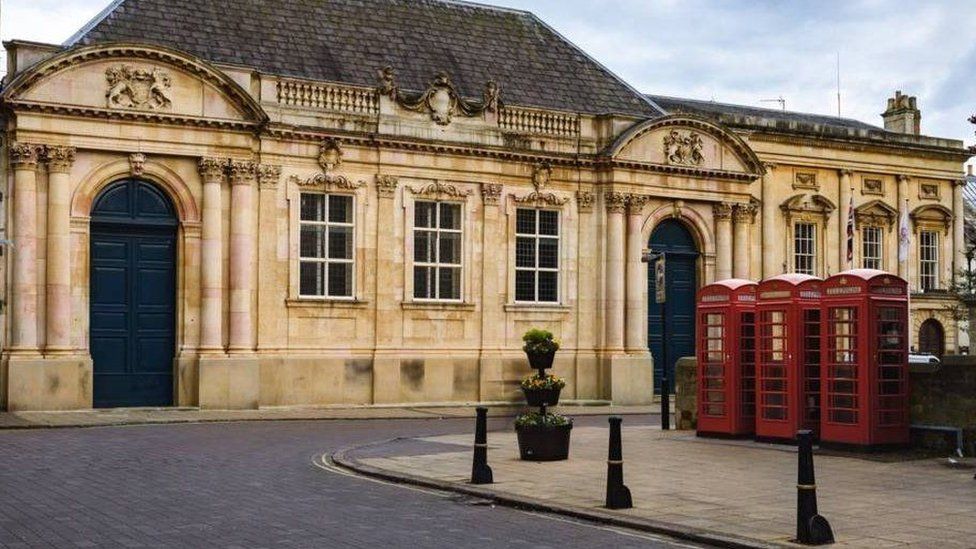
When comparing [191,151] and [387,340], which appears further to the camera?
[387,340]

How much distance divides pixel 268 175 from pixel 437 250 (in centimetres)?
484

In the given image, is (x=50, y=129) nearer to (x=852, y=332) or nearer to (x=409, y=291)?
(x=409, y=291)

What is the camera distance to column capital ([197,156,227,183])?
97.1 feet

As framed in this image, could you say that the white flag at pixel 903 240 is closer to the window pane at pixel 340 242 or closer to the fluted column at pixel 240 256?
the window pane at pixel 340 242

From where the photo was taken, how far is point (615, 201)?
114 feet

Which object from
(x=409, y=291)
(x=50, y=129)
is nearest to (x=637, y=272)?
(x=409, y=291)

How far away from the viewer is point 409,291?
107 feet

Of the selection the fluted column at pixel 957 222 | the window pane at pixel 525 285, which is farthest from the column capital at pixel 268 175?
the fluted column at pixel 957 222

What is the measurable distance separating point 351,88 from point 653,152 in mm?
8742

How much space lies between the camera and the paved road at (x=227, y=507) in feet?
36.9

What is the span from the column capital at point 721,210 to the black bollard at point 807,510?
26.2 metres

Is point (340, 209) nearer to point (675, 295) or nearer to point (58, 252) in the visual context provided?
point (58, 252)

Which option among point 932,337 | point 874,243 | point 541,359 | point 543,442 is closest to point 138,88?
point 541,359

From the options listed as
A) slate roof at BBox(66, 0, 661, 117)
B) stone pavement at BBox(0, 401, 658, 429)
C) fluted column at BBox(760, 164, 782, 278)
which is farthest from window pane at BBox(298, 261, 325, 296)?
fluted column at BBox(760, 164, 782, 278)
